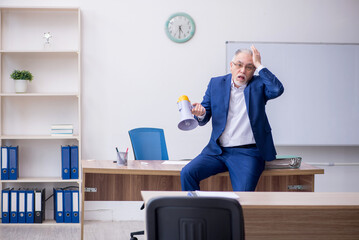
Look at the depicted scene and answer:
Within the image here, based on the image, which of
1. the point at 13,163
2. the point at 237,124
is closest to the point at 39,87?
the point at 13,163

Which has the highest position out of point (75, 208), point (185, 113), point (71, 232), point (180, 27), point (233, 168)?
point (180, 27)

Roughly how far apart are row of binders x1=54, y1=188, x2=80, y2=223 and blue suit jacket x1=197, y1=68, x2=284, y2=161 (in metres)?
1.89

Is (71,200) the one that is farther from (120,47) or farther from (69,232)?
(120,47)

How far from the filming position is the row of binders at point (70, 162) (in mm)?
4590

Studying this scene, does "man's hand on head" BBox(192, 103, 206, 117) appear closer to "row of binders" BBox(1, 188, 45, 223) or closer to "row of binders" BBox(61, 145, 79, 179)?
"row of binders" BBox(61, 145, 79, 179)

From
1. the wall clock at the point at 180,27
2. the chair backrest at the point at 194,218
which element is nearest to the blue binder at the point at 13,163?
the wall clock at the point at 180,27

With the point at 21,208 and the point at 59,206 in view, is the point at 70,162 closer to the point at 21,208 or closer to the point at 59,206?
the point at 59,206

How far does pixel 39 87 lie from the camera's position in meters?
4.81

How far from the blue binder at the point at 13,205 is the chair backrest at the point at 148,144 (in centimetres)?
146

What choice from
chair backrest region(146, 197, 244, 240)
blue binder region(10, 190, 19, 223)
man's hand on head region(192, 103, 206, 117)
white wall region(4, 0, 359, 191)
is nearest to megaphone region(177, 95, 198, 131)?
man's hand on head region(192, 103, 206, 117)

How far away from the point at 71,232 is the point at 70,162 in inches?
27.6

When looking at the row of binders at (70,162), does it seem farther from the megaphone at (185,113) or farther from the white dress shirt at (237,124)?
the megaphone at (185,113)

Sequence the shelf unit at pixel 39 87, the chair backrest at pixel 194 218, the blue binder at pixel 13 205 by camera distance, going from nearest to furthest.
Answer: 1. the chair backrest at pixel 194 218
2. the blue binder at pixel 13 205
3. the shelf unit at pixel 39 87

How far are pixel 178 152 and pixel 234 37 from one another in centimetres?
135
